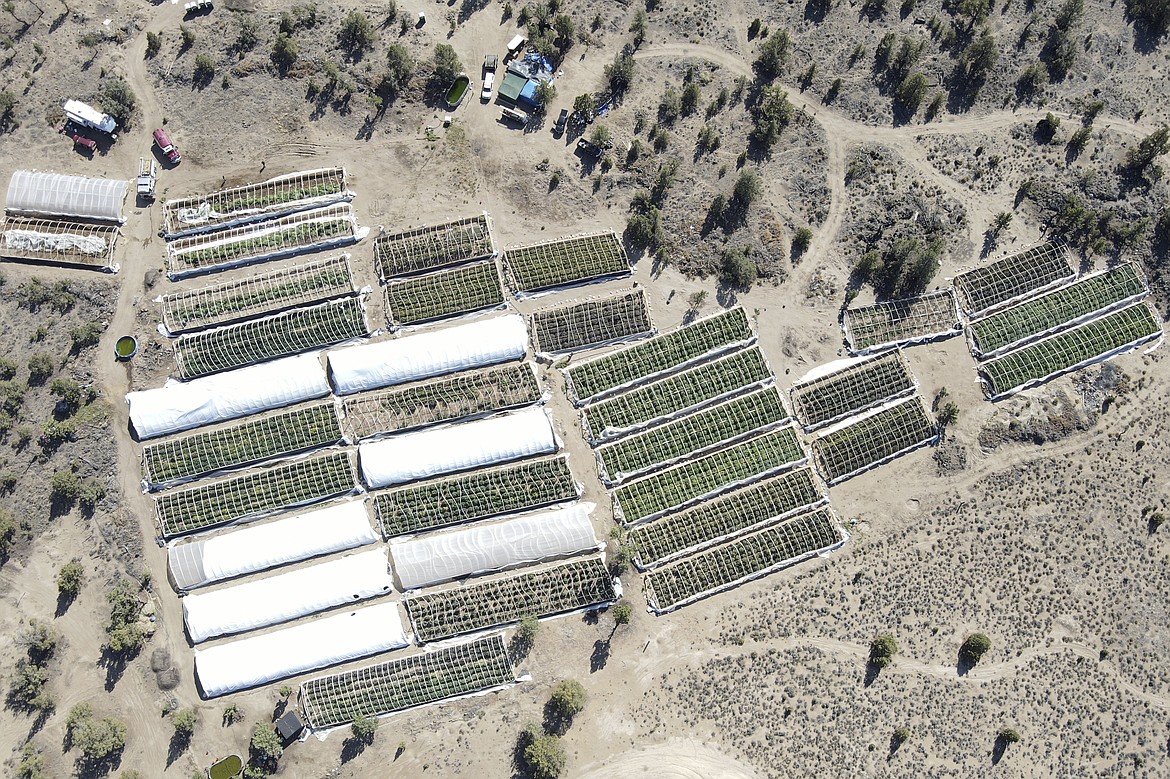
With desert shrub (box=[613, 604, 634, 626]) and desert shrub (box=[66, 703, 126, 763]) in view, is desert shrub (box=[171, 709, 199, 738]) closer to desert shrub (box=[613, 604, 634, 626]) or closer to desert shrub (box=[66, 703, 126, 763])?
desert shrub (box=[66, 703, 126, 763])

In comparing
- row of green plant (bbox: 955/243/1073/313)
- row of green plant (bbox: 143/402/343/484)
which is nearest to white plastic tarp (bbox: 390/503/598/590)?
row of green plant (bbox: 143/402/343/484)

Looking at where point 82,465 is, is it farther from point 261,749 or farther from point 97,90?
point 97,90

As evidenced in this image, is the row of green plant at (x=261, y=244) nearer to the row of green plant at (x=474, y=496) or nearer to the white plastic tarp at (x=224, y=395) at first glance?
the white plastic tarp at (x=224, y=395)

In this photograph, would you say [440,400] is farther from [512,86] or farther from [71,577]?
[71,577]

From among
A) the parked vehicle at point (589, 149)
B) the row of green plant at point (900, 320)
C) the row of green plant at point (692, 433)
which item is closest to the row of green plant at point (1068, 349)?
the row of green plant at point (900, 320)

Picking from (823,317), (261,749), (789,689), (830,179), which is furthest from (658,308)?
(261,749)

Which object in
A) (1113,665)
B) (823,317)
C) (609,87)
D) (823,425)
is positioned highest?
(609,87)
